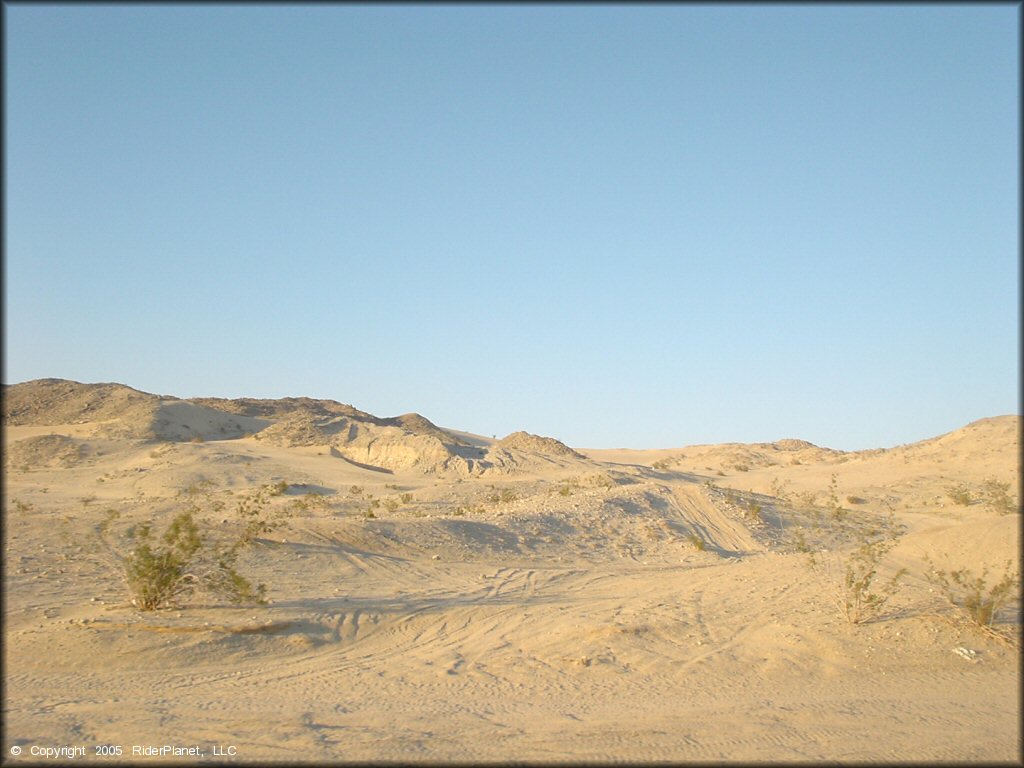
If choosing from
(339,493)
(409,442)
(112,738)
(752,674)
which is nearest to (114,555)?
(112,738)

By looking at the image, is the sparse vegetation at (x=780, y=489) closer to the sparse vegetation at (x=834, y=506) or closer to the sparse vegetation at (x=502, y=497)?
the sparse vegetation at (x=834, y=506)

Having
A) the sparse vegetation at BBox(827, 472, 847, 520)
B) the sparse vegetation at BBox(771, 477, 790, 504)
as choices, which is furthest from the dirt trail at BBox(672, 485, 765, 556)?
the sparse vegetation at BBox(771, 477, 790, 504)

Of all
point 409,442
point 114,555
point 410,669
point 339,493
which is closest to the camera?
point 410,669

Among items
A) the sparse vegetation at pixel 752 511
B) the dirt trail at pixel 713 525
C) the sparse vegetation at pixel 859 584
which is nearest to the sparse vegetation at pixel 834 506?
the sparse vegetation at pixel 859 584

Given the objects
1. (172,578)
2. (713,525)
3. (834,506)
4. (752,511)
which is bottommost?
(172,578)

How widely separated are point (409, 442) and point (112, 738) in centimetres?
3942

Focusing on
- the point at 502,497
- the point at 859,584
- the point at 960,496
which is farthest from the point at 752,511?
the point at 859,584

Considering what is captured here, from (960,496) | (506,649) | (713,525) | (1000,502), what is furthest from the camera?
(960,496)

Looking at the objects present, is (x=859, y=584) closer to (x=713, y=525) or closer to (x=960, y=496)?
(x=713, y=525)

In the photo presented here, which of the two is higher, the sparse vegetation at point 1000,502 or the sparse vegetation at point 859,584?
the sparse vegetation at point 1000,502

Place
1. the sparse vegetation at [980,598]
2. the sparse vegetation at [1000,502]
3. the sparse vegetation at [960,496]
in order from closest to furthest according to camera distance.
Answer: the sparse vegetation at [980,598]
the sparse vegetation at [1000,502]
the sparse vegetation at [960,496]

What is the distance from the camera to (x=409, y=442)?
45.9 meters

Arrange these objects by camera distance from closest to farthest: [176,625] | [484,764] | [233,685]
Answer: [484,764]
[233,685]
[176,625]

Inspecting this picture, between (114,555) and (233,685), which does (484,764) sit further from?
(114,555)
